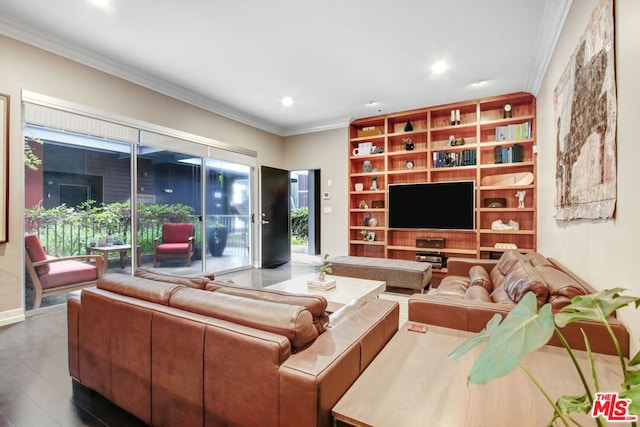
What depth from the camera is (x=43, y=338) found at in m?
2.62

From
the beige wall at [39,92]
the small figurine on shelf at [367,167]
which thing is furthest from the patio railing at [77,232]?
the small figurine on shelf at [367,167]

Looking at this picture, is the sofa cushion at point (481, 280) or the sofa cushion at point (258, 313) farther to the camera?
the sofa cushion at point (481, 280)

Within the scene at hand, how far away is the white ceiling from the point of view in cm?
266

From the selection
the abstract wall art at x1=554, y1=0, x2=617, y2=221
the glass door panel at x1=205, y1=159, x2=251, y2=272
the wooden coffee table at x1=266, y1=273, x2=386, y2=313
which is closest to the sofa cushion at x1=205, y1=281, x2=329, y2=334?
the wooden coffee table at x1=266, y1=273, x2=386, y2=313

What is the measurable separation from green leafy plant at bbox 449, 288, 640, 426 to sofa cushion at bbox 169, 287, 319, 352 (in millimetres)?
619

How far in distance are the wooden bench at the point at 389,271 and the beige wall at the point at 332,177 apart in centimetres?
148

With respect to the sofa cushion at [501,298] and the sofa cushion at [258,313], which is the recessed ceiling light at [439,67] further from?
the sofa cushion at [258,313]

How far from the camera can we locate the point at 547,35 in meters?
2.93

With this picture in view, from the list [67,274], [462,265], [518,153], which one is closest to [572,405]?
[462,265]

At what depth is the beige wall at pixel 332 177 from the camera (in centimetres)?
591

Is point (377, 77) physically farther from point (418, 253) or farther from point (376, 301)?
point (376, 301)

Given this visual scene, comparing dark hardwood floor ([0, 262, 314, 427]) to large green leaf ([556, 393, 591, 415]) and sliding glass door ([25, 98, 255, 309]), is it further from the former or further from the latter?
large green leaf ([556, 393, 591, 415])

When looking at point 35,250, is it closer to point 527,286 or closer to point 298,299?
point 298,299

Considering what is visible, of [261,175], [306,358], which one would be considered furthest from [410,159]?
[306,358]
